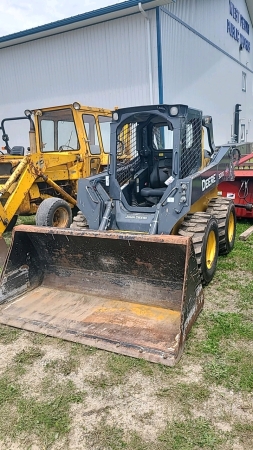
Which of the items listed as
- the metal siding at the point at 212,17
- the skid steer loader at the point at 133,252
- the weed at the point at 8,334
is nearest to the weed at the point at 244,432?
the skid steer loader at the point at 133,252

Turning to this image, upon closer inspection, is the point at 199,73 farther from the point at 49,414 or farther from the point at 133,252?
the point at 49,414

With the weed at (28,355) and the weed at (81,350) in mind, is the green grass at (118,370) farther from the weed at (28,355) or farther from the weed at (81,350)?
the weed at (28,355)

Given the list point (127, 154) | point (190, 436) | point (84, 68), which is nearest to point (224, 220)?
point (127, 154)

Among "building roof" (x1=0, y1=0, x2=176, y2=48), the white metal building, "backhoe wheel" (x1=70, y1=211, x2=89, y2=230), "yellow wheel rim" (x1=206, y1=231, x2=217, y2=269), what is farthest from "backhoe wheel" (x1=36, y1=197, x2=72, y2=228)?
"building roof" (x1=0, y1=0, x2=176, y2=48)

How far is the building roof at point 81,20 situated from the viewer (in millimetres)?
10906

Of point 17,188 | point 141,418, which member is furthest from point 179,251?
point 17,188

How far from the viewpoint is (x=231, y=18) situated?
62.0ft

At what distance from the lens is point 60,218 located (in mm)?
6801

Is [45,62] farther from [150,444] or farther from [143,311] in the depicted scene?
[150,444]

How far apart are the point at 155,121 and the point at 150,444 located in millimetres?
3945

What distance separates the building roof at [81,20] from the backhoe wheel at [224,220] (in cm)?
791

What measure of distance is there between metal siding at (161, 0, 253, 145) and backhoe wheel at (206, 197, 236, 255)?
281 inches

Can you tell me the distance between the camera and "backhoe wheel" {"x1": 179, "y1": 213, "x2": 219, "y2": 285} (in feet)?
13.7

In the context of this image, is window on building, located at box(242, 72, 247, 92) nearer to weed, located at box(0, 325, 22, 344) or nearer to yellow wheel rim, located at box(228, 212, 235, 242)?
yellow wheel rim, located at box(228, 212, 235, 242)
